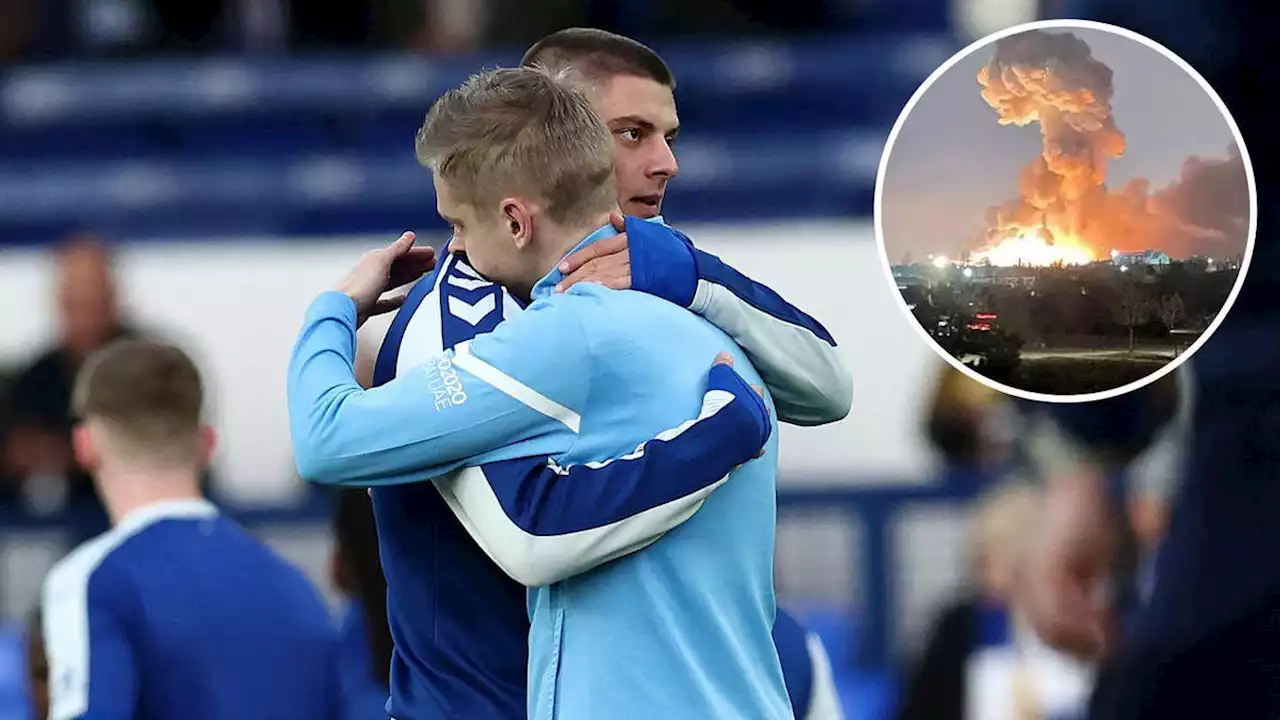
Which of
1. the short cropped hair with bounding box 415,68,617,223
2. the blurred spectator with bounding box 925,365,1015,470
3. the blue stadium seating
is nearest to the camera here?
the short cropped hair with bounding box 415,68,617,223

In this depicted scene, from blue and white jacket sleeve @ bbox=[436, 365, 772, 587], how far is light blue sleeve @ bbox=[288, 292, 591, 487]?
34 mm

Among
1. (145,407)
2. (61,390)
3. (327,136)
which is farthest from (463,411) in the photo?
(327,136)

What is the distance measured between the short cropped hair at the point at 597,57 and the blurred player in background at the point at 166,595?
1215 mm

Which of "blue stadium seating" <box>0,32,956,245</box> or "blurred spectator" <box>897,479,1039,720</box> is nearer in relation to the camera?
"blurred spectator" <box>897,479,1039,720</box>

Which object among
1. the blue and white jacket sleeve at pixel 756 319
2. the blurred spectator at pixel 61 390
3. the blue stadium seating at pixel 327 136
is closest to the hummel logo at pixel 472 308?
the blue and white jacket sleeve at pixel 756 319

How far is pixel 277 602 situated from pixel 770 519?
1.53 m

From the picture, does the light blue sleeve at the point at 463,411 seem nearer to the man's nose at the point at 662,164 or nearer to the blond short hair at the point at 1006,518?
the man's nose at the point at 662,164

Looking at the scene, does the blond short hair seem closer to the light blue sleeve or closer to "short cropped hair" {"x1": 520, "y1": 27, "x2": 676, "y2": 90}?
"short cropped hair" {"x1": 520, "y1": 27, "x2": 676, "y2": 90}

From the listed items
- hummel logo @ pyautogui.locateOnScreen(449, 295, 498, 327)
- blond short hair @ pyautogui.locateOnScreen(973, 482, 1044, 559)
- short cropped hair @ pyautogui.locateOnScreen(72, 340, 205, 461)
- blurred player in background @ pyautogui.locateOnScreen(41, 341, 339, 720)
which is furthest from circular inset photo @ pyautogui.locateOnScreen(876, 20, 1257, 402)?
blond short hair @ pyautogui.locateOnScreen(973, 482, 1044, 559)

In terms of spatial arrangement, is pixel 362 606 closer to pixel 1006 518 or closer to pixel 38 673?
pixel 38 673

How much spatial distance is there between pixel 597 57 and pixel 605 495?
687 mm

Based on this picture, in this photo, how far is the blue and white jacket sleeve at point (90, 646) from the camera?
2957 mm

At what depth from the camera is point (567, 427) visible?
5.96 ft

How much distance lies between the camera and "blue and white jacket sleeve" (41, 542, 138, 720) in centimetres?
296
